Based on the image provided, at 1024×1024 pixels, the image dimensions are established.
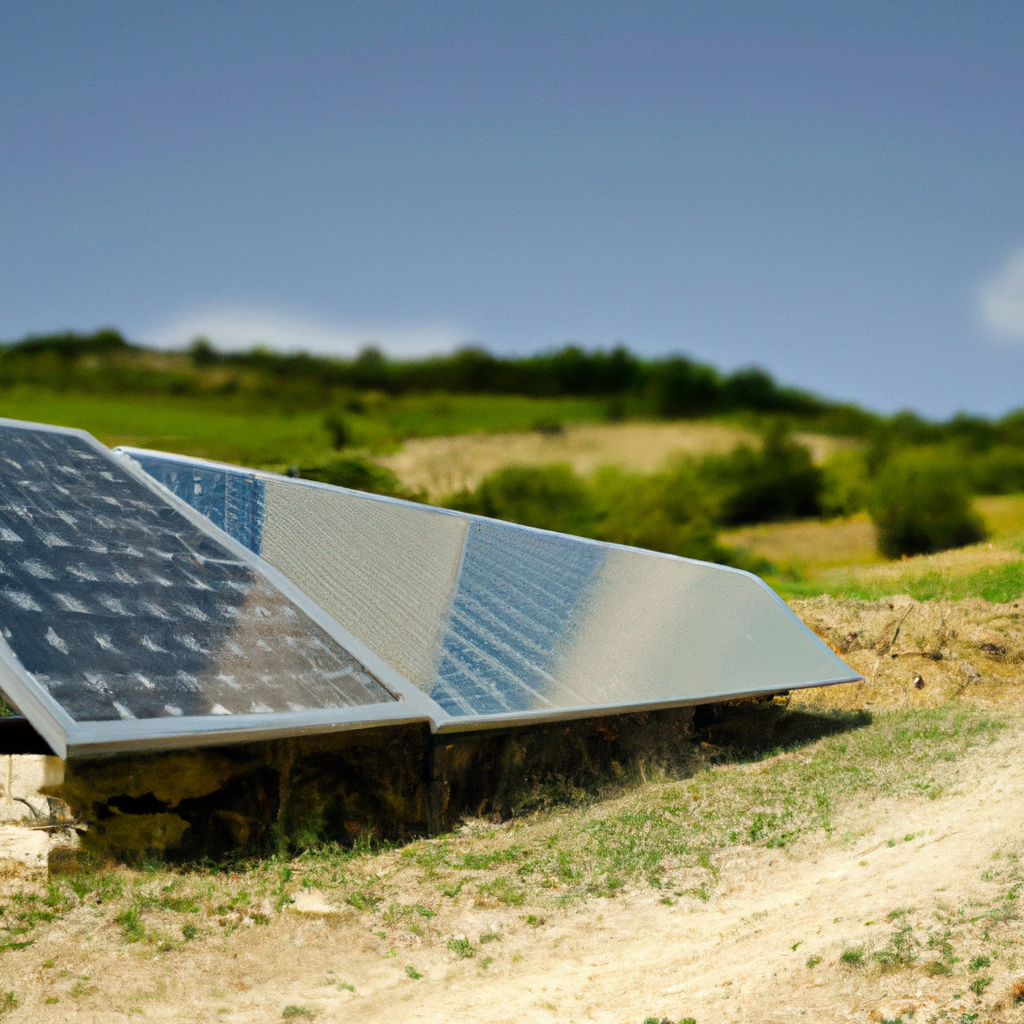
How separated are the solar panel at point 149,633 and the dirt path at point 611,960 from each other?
3.51 feet

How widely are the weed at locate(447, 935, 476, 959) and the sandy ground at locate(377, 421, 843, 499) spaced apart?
24974 millimetres

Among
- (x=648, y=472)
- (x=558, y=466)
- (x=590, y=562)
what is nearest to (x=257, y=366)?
(x=558, y=466)

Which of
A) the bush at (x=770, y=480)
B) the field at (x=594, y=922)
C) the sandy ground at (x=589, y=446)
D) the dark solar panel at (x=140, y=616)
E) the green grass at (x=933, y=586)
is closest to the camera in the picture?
the field at (x=594, y=922)

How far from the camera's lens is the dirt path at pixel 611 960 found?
4.51 metres

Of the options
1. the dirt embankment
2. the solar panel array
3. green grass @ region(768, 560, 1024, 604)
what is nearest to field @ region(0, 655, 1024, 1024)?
the solar panel array

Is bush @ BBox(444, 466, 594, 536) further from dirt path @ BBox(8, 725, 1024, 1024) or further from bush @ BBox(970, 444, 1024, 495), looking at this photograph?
dirt path @ BBox(8, 725, 1024, 1024)

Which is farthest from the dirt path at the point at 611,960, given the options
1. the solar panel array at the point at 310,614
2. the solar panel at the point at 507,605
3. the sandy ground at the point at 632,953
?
the solar panel at the point at 507,605

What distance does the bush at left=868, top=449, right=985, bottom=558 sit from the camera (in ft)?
104

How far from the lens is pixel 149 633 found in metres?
5.93

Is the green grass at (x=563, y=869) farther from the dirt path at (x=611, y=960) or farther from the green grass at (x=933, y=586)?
the green grass at (x=933, y=586)

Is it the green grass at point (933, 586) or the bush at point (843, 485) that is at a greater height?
the bush at point (843, 485)

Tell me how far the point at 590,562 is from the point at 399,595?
268cm

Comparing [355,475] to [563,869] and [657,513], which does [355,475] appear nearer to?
[657,513]

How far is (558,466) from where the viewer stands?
31.9 m
